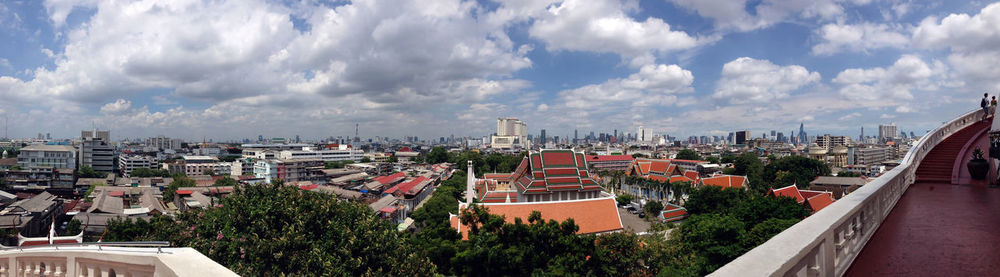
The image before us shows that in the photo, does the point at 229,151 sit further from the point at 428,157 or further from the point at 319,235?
the point at 319,235

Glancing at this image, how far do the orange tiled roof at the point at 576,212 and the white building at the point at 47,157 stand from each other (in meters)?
72.6

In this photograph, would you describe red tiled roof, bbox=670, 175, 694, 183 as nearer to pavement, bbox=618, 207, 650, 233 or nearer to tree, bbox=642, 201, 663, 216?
pavement, bbox=618, 207, 650, 233

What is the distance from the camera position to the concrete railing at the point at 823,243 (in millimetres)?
2419

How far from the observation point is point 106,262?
166 inches

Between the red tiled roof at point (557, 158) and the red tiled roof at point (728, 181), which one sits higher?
the red tiled roof at point (557, 158)

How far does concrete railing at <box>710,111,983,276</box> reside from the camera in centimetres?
242

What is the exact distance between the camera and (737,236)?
667 inches

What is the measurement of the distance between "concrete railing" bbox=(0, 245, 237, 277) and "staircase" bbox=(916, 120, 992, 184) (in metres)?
15.4

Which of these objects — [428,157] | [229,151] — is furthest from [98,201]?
[229,151]

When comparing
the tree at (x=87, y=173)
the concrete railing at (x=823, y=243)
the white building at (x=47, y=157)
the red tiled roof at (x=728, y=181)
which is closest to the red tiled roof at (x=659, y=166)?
the red tiled roof at (x=728, y=181)

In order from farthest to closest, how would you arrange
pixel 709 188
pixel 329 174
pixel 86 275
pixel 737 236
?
pixel 329 174
pixel 709 188
pixel 737 236
pixel 86 275

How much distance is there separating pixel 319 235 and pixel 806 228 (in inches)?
448

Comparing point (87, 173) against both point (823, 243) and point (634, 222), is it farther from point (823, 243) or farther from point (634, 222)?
point (823, 243)

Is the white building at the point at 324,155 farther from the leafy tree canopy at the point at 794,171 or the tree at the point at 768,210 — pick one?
the tree at the point at 768,210
